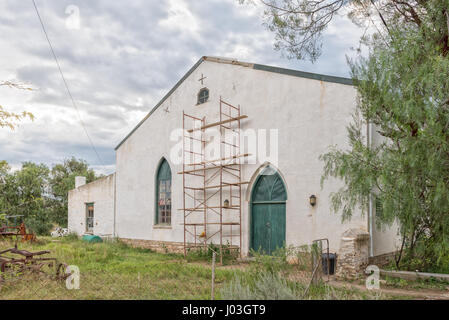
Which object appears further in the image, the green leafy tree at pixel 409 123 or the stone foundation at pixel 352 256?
the stone foundation at pixel 352 256

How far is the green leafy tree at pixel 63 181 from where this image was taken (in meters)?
30.2

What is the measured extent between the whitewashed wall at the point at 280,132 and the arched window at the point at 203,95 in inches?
8.0

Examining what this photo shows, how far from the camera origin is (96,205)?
1861 centimetres

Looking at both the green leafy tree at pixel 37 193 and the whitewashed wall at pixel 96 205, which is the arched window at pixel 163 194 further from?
the green leafy tree at pixel 37 193

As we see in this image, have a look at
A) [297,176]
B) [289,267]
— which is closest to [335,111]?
[297,176]

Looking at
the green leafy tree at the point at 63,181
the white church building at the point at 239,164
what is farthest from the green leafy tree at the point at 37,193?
the white church building at the point at 239,164

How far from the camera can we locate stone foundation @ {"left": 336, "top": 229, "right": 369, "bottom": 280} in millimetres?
8594

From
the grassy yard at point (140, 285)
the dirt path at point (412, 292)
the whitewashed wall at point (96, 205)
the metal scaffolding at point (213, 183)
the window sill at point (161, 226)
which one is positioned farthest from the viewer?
the whitewashed wall at point (96, 205)

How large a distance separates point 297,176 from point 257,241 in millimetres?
2468

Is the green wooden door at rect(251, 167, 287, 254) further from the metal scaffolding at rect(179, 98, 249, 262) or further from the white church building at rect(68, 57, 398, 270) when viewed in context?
the metal scaffolding at rect(179, 98, 249, 262)

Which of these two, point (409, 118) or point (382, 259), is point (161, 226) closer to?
point (382, 259)

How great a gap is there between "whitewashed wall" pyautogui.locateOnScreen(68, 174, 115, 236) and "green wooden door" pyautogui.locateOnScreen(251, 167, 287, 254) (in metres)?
8.45

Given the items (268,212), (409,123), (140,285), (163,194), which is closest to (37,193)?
(163,194)
